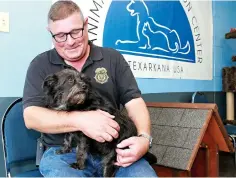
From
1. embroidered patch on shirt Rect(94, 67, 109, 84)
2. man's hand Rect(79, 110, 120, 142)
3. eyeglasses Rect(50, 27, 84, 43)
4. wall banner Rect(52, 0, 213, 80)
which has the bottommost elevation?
man's hand Rect(79, 110, 120, 142)

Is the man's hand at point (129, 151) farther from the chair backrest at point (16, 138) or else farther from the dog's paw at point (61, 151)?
the chair backrest at point (16, 138)

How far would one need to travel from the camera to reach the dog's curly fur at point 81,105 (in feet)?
5.32

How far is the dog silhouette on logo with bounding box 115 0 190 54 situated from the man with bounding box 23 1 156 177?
1202mm

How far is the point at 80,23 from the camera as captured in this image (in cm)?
183

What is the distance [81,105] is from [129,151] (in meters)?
0.38

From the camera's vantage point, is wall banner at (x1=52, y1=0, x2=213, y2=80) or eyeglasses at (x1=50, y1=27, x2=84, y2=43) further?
wall banner at (x1=52, y1=0, x2=213, y2=80)

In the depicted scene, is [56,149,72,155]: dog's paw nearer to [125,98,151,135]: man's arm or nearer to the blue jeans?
the blue jeans

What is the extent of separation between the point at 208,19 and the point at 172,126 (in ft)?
7.96

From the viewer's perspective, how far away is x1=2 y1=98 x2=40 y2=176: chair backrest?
6.63ft

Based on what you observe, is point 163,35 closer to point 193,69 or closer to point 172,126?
point 193,69

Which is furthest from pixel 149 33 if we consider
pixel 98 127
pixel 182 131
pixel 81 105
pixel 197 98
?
pixel 98 127

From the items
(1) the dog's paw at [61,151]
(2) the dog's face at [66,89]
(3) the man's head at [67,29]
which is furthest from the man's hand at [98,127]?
(3) the man's head at [67,29]

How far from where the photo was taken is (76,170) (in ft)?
5.30

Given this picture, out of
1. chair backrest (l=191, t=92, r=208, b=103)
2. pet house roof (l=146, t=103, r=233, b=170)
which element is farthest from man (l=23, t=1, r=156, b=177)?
chair backrest (l=191, t=92, r=208, b=103)
